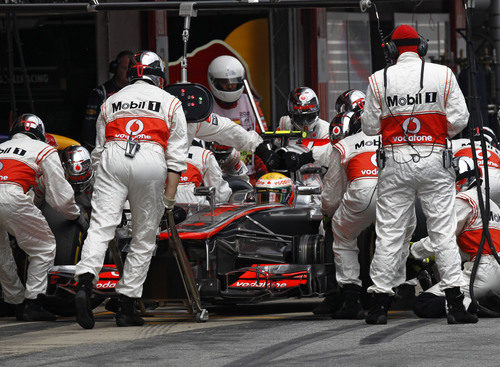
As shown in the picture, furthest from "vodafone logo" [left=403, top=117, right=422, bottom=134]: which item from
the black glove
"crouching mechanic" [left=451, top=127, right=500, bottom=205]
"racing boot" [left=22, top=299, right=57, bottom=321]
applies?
"racing boot" [left=22, top=299, right=57, bottom=321]

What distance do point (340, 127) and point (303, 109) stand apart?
2.68m

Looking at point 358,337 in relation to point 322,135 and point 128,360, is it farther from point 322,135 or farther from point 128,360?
point 322,135

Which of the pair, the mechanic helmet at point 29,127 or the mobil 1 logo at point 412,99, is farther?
the mechanic helmet at point 29,127

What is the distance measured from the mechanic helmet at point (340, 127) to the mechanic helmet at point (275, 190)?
2.56ft

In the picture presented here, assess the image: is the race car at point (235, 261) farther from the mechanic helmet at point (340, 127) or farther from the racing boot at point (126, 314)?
the mechanic helmet at point (340, 127)

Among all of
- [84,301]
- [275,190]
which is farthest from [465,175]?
[84,301]

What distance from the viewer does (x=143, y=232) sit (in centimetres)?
936

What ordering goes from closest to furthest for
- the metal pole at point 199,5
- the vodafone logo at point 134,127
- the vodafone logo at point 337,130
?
the vodafone logo at point 134,127 < the vodafone logo at point 337,130 < the metal pole at point 199,5

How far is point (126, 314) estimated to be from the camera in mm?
9359

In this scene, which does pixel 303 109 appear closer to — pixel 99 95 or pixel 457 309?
pixel 99 95

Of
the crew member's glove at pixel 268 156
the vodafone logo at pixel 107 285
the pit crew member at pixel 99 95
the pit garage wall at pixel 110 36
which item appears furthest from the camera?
the pit garage wall at pixel 110 36

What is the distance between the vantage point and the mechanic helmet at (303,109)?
516 inches

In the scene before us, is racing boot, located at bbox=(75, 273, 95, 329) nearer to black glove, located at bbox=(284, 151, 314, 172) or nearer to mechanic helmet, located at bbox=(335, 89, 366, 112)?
black glove, located at bbox=(284, 151, 314, 172)

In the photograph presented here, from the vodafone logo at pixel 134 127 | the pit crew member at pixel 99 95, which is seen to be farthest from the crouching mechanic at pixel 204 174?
the vodafone logo at pixel 134 127
